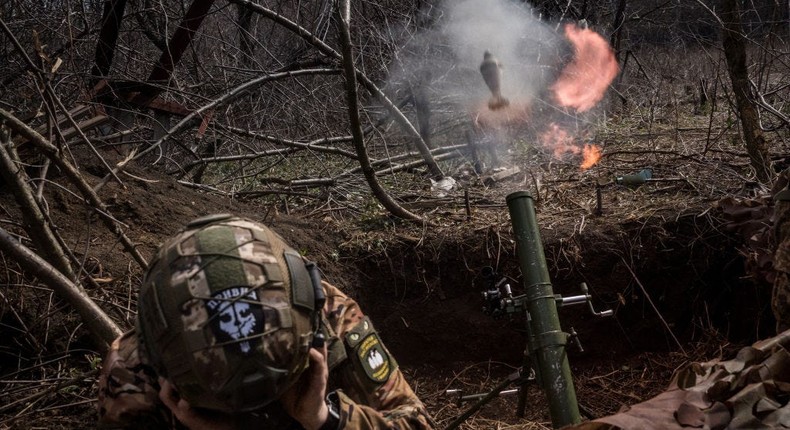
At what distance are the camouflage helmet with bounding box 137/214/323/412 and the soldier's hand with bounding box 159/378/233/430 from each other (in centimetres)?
5

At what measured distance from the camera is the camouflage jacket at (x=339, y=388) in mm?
1973

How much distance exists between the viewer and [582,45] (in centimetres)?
902

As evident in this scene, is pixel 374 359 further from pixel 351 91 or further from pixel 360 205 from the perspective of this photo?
pixel 360 205

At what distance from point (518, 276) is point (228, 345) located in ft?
10.9

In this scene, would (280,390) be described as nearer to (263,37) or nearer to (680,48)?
(263,37)

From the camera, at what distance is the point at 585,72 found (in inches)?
351

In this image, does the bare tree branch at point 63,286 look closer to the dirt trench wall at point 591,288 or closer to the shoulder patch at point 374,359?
the shoulder patch at point 374,359

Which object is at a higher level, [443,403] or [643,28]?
[643,28]

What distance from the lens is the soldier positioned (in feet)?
5.40

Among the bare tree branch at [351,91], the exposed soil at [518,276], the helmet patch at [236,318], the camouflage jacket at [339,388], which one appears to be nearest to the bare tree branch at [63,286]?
the camouflage jacket at [339,388]

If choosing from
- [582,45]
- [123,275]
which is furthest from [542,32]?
[123,275]

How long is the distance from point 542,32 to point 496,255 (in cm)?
521

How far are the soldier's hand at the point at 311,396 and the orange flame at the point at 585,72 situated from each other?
7074 mm

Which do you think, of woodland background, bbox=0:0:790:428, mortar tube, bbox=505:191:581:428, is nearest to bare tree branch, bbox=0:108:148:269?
woodland background, bbox=0:0:790:428
